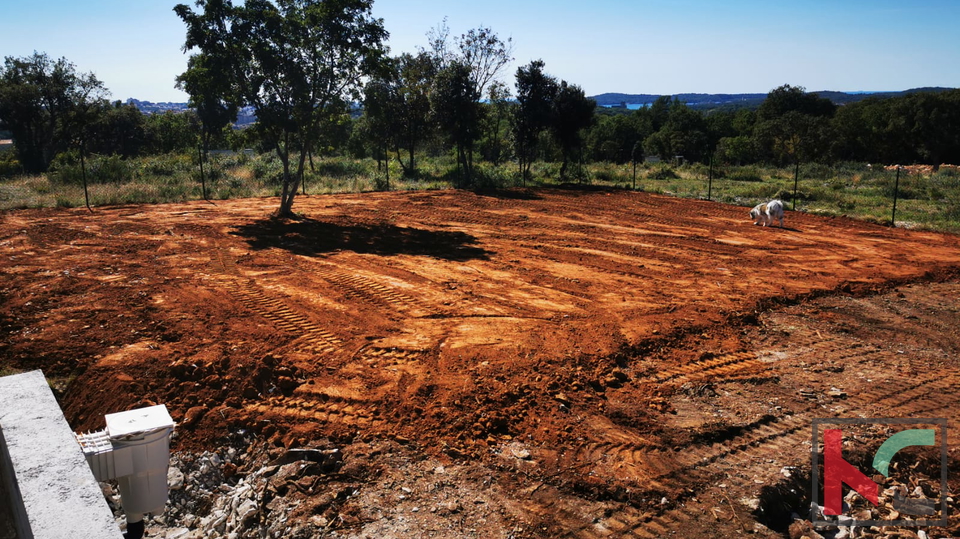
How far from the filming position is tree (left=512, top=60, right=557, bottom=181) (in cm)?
2785

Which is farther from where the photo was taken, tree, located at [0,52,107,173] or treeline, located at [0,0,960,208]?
tree, located at [0,52,107,173]

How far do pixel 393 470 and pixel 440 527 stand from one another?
2.89ft

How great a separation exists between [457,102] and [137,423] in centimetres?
2422

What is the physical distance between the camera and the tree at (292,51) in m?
15.9

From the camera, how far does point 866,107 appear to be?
55.6 m

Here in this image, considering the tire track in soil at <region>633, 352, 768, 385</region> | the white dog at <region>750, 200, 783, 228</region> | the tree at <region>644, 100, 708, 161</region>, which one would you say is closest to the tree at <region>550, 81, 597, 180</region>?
the white dog at <region>750, 200, 783, 228</region>

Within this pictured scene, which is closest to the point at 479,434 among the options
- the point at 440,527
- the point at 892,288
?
the point at 440,527

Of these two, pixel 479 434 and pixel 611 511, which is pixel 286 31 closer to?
pixel 479 434

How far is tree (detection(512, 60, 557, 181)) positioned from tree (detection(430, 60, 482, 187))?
237 cm

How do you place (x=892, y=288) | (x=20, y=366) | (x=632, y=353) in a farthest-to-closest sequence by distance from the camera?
(x=892, y=288)
(x=632, y=353)
(x=20, y=366)

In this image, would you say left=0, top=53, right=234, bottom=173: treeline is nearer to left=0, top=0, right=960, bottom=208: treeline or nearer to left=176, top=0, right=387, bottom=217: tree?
left=0, top=0, right=960, bottom=208: treeline

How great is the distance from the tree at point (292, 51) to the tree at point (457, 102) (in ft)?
31.3

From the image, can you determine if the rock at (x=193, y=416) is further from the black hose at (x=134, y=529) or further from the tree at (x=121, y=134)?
the tree at (x=121, y=134)

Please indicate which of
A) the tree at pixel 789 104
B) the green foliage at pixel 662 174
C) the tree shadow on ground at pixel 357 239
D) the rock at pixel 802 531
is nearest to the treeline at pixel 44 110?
the tree shadow on ground at pixel 357 239
